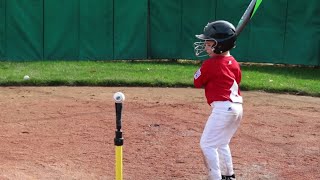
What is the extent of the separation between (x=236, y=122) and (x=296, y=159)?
1.60 m

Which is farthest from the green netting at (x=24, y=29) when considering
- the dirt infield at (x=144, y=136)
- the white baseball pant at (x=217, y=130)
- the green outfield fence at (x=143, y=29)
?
the white baseball pant at (x=217, y=130)

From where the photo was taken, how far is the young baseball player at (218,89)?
15.2ft

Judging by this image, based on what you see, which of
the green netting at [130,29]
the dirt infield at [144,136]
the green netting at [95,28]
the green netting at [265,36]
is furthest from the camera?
the green netting at [130,29]

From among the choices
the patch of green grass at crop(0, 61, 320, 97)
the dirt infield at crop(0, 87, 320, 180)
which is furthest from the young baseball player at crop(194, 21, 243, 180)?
the patch of green grass at crop(0, 61, 320, 97)

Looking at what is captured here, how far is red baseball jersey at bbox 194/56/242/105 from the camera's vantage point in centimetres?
461

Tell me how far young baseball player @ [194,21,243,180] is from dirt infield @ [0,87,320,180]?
65cm

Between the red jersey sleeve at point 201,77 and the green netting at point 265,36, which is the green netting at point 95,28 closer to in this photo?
the green netting at point 265,36

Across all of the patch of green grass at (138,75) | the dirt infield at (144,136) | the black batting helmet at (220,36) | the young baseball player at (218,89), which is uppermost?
the black batting helmet at (220,36)

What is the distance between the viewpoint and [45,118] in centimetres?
770

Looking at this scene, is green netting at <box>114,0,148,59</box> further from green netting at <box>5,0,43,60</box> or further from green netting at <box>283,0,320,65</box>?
green netting at <box>283,0,320,65</box>

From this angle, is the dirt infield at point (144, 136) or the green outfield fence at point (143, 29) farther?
the green outfield fence at point (143, 29)

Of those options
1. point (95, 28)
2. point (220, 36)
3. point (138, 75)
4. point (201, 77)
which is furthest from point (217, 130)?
point (95, 28)

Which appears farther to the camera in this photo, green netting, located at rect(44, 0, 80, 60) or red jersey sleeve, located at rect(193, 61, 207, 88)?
green netting, located at rect(44, 0, 80, 60)

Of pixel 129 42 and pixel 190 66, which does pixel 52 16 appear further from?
pixel 190 66
